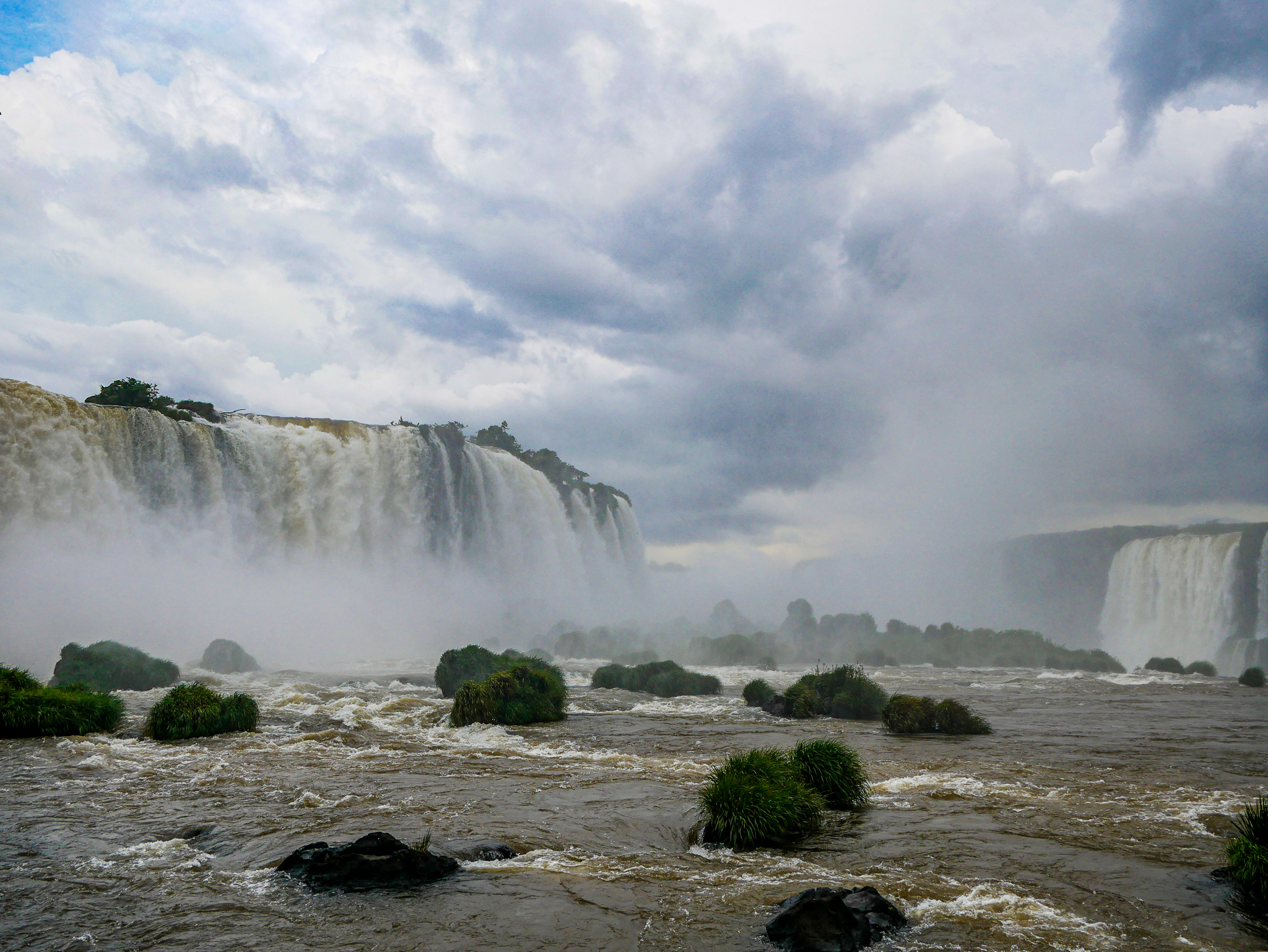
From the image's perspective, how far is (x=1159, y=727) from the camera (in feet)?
71.3

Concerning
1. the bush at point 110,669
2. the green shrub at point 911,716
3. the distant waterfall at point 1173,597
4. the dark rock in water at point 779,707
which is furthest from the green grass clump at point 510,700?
the distant waterfall at point 1173,597

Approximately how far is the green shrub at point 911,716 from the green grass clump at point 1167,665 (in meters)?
40.8

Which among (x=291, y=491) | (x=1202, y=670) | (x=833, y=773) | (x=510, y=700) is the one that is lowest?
(x=1202, y=670)

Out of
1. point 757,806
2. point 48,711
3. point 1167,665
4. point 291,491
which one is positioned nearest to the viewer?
point 757,806

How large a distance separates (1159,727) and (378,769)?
2253 cm

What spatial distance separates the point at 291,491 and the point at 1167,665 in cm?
6604

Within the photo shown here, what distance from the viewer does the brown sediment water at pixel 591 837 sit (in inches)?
269

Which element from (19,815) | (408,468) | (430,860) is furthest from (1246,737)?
(408,468)

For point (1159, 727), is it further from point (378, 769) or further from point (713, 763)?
point (378, 769)

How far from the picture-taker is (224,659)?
37.2 meters

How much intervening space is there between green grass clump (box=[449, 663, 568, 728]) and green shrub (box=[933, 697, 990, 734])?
11.8 m

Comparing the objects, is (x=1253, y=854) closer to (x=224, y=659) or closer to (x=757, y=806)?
(x=757, y=806)

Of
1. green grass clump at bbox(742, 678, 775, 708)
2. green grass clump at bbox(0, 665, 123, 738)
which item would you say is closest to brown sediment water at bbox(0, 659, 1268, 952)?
green grass clump at bbox(0, 665, 123, 738)

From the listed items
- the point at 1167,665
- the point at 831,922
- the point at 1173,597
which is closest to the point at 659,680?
the point at 831,922
